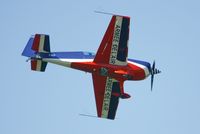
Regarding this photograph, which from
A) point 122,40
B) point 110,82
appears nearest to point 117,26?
point 122,40

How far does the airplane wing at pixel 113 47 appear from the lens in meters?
60.9

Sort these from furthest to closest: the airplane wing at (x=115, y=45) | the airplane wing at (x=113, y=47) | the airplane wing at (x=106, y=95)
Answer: the airplane wing at (x=106, y=95), the airplane wing at (x=113, y=47), the airplane wing at (x=115, y=45)

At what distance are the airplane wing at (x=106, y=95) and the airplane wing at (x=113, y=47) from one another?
8.27 feet

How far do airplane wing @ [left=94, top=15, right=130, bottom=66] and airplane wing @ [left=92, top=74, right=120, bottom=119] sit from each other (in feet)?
8.27

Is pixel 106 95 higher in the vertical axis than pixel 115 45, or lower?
lower

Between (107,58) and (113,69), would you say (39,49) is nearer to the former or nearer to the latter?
(107,58)

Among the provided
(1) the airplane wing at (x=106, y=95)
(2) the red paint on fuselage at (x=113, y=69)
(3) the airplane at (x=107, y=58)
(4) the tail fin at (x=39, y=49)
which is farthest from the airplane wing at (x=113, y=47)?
(4) the tail fin at (x=39, y=49)

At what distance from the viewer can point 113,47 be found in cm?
6122

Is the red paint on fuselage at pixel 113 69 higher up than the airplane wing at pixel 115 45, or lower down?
lower down

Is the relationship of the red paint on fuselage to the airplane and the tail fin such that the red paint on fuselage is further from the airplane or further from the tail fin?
the tail fin

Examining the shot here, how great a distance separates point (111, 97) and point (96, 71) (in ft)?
15.6

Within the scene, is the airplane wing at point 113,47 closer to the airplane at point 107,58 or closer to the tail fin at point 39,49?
the airplane at point 107,58

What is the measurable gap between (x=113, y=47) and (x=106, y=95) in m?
5.79

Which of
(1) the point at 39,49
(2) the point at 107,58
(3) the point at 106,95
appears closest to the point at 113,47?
(2) the point at 107,58
